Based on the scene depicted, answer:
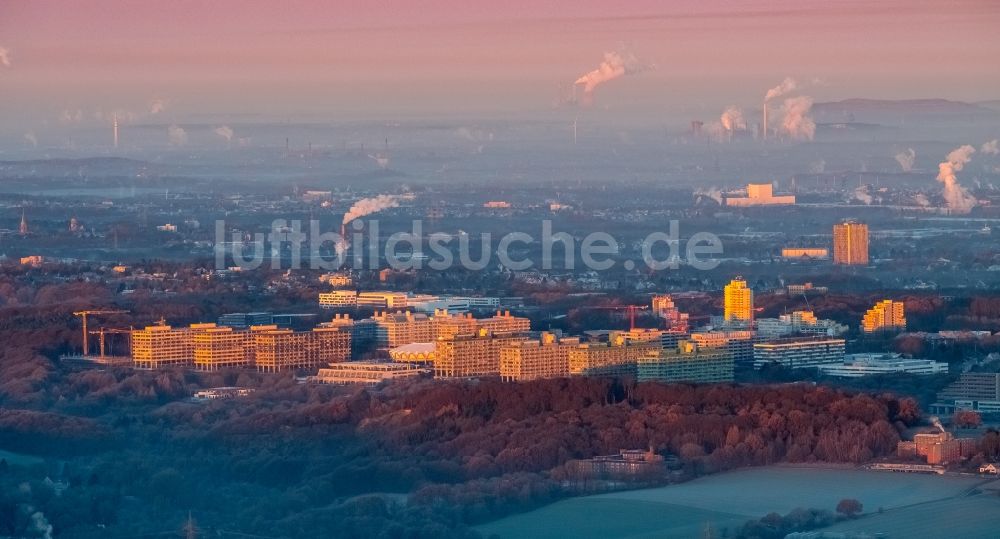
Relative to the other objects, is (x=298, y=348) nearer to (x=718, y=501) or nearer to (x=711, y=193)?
(x=718, y=501)

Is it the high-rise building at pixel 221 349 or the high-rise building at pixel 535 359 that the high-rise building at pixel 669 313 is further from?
the high-rise building at pixel 221 349

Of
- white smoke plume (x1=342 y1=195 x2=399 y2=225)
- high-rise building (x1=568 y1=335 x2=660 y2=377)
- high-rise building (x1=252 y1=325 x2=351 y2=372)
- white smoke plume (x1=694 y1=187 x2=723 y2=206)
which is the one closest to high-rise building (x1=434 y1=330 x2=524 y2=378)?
high-rise building (x1=568 y1=335 x2=660 y2=377)

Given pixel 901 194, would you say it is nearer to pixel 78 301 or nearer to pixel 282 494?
pixel 78 301

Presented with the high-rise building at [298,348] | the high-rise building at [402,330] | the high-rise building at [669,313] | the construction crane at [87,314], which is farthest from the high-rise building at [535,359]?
the construction crane at [87,314]

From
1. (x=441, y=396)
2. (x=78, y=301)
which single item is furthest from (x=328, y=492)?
(x=78, y=301)

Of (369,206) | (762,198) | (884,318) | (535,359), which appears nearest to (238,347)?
(535,359)
